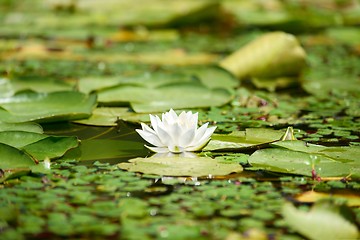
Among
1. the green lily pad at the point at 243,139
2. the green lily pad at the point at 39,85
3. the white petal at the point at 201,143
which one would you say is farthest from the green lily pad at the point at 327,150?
the green lily pad at the point at 39,85

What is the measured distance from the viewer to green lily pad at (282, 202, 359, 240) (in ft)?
4.77

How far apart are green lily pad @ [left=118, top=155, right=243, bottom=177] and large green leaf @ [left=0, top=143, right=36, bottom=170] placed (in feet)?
0.85

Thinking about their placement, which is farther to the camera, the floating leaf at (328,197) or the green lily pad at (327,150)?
the green lily pad at (327,150)

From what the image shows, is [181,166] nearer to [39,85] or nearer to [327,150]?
[327,150]

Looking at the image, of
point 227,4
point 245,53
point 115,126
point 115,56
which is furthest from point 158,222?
point 227,4

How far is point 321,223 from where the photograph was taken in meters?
1.47

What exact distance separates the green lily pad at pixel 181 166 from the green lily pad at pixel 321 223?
1.32ft

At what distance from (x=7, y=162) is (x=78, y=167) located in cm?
Result: 20

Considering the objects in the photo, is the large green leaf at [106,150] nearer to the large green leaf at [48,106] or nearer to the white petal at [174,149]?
the white petal at [174,149]

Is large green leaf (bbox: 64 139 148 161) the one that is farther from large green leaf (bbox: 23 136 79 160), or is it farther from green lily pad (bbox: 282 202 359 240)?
green lily pad (bbox: 282 202 359 240)

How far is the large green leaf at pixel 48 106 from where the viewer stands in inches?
95.8

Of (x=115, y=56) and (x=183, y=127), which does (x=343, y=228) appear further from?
(x=115, y=56)

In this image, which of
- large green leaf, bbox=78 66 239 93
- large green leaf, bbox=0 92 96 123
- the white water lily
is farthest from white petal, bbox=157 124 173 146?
large green leaf, bbox=78 66 239 93

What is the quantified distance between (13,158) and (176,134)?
48 cm
